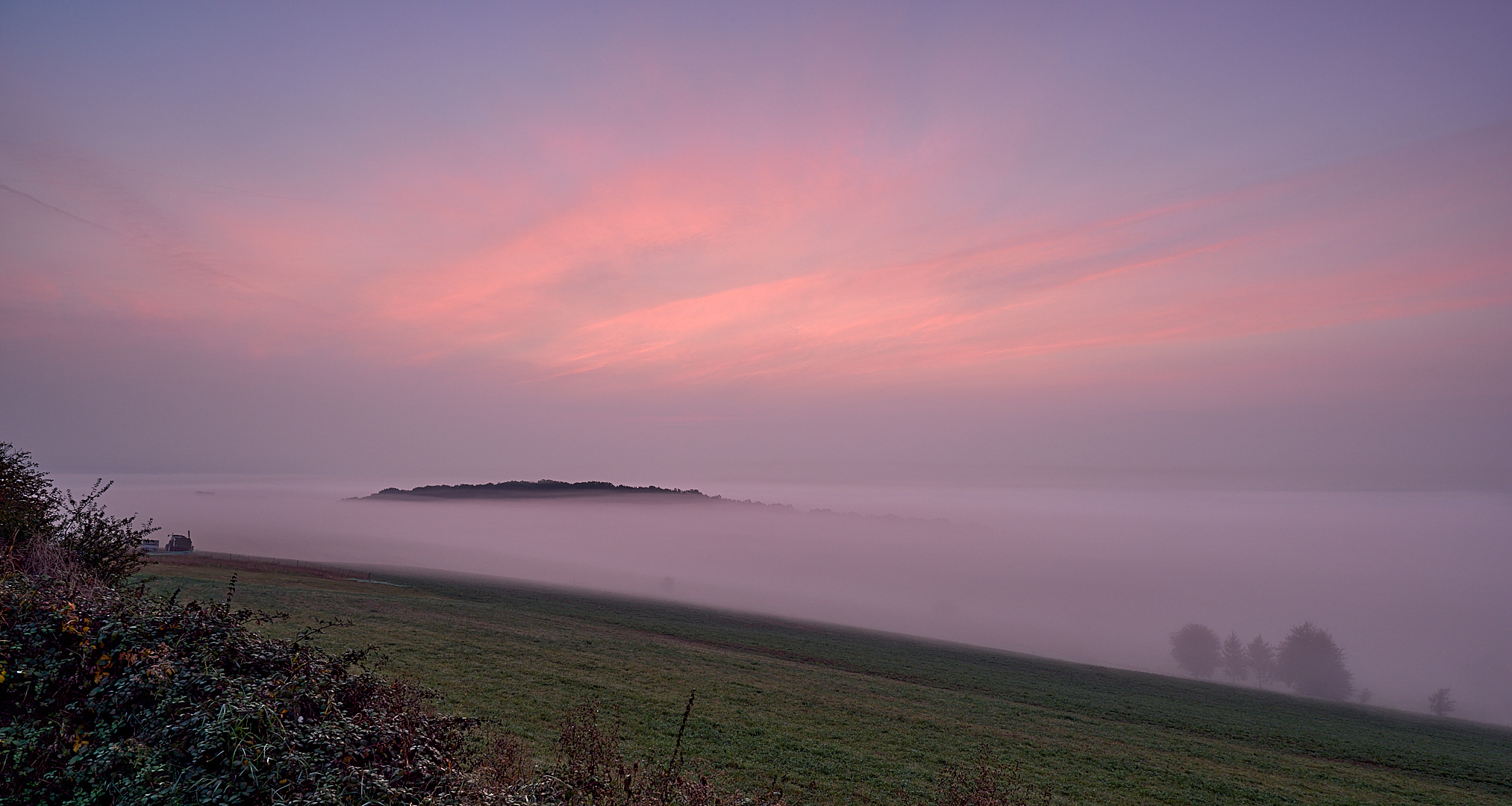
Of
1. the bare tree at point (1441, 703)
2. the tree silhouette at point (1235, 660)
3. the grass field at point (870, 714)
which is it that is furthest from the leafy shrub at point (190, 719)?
the tree silhouette at point (1235, 660)

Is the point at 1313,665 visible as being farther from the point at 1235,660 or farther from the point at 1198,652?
the point at 1198,652

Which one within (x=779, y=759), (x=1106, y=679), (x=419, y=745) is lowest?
(x=1106, y=679)

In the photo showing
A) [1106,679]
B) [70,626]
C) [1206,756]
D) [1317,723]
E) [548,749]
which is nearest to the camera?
[70,626]

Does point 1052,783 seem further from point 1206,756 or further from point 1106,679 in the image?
point 1106,679

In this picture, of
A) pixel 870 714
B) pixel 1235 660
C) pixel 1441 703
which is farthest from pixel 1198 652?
pixel 870 714

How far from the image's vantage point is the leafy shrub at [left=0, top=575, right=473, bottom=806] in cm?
638

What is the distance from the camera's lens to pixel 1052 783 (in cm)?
2042

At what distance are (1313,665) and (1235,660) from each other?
12330 millimetres

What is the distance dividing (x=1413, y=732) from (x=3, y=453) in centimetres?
7295

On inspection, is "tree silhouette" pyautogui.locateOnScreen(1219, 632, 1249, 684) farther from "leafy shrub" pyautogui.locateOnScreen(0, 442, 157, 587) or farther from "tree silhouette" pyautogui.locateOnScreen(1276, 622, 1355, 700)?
"leafy shrub" pyautogui.locateOnScreen(0, 442, 157, 587)

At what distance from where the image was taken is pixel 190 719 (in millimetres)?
6695

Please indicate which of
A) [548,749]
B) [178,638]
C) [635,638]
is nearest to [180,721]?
[178,638]

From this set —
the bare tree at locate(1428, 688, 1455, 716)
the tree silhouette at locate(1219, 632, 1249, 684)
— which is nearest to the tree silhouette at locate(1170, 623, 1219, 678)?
the tree silhouette at locate(1219, 632, 1249, 684)

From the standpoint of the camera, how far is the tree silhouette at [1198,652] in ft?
433
